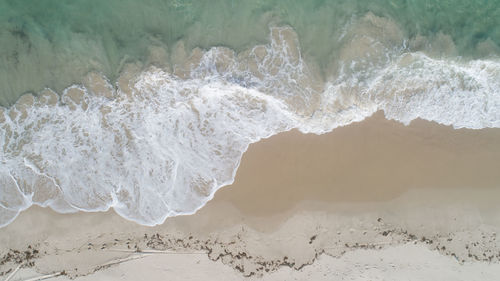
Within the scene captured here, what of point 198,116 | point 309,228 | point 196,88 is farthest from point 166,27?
point 309,228

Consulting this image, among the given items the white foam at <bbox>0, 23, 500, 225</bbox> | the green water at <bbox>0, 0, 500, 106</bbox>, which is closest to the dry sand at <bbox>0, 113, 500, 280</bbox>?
the white foam at <bbox>0, 23, 500, 225</bbox>

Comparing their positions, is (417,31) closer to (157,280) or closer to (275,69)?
(275,69)

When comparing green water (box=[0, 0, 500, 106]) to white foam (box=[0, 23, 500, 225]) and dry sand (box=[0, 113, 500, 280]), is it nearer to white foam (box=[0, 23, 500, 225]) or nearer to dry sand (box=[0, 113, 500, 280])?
white foam (box=[0, 23, 500, 225])

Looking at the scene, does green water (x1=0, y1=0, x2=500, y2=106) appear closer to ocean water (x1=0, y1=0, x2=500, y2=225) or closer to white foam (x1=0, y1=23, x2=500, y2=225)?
ocean water (x1=0, y1=0, x2=500, y2=225)

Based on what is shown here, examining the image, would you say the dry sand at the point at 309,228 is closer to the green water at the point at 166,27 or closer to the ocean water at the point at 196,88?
the ocean water at the point at 196,88

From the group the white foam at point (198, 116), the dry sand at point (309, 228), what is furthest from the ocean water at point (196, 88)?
the dry sand at point (309, 228)

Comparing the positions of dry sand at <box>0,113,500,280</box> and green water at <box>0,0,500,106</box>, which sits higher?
green water at <box>0,0,500,106</box>

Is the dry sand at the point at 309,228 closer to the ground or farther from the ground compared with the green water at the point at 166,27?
closer to the ground
